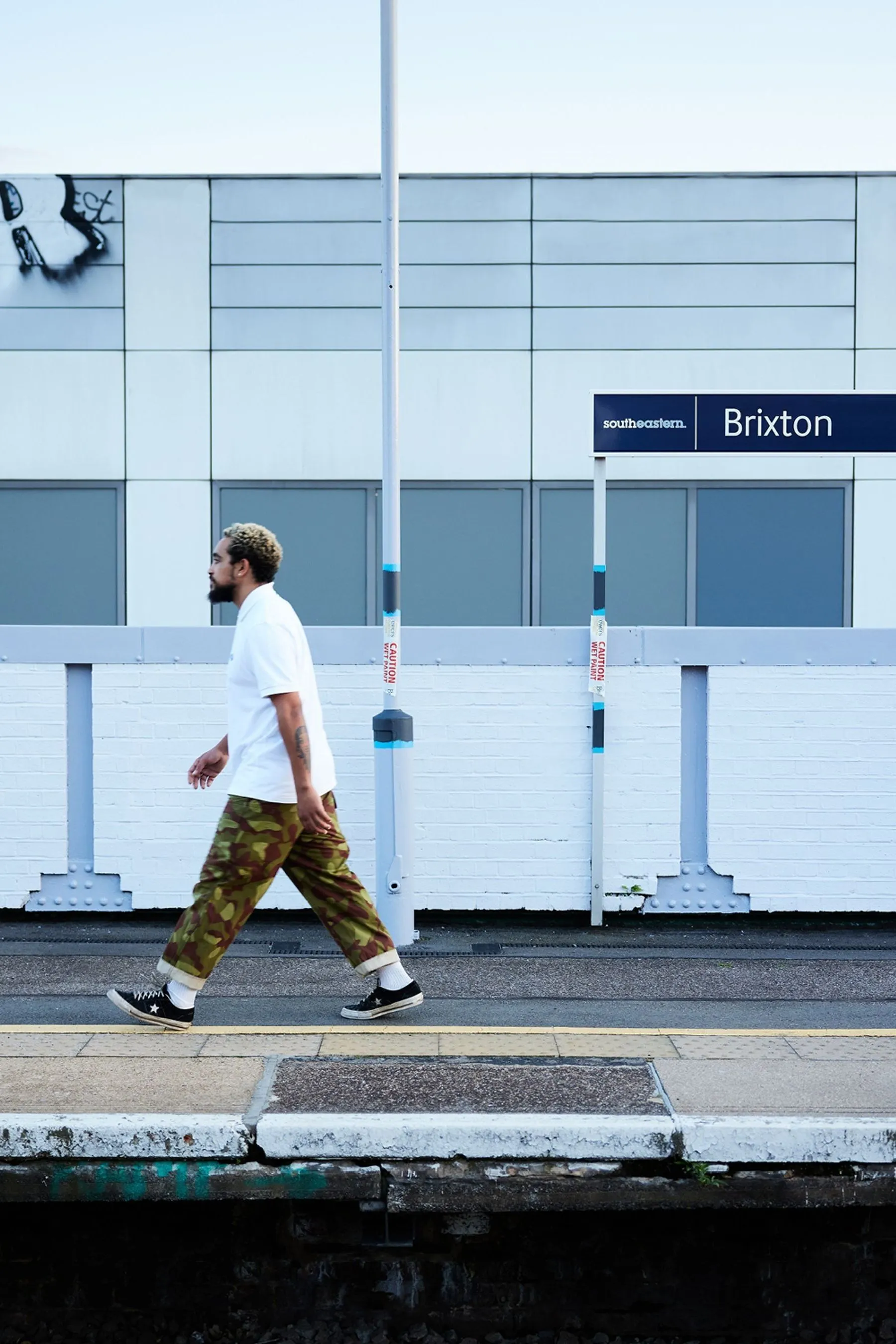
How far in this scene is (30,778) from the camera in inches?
264

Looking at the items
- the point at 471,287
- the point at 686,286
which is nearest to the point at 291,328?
the point at 471,287

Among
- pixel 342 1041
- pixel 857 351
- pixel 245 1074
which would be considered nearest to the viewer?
pixel 245 1074

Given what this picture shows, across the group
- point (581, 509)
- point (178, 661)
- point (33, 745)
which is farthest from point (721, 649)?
point (581, 509)

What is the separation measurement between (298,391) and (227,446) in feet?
2.97

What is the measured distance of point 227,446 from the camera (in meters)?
13.4

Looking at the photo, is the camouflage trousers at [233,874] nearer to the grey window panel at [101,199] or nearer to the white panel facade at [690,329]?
the white panel facade at [690,329]

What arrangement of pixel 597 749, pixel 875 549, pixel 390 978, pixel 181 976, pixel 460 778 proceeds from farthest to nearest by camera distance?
1. pixel 875 549
2. pixel 460 778
3. pixel 597 749
4. pixel 390 978
5. pixel 181 976

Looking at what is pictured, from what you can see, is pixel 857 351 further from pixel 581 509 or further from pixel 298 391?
pixel 298 391

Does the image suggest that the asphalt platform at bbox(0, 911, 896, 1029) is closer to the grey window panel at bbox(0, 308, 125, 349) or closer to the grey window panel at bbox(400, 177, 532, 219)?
the grey window panel at bbox(0, 308, 125, 349)

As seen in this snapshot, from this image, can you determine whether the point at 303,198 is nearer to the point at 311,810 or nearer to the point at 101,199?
the point at 101,199

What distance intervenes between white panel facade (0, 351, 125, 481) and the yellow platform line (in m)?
9.61

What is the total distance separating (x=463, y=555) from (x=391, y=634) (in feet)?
24.2

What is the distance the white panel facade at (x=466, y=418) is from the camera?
13.3m

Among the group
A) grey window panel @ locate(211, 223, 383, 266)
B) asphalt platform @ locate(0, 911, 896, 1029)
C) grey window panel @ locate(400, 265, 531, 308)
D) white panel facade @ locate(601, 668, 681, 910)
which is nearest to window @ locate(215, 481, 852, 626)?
grey window panel @ locate(400, 265, 531, 308)
